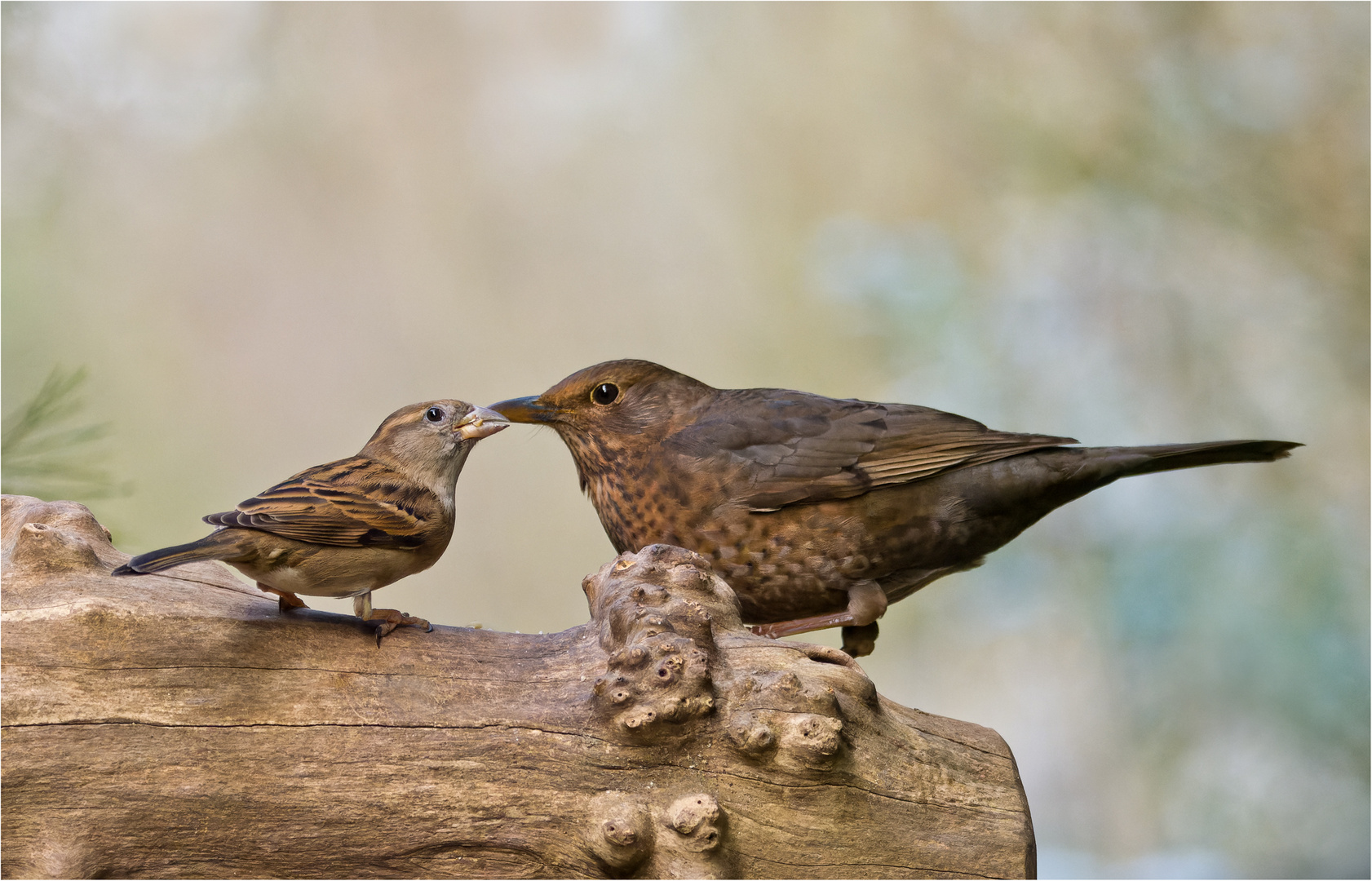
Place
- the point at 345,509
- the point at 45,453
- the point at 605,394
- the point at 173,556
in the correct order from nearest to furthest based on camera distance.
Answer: the point at 173,556
the point at 345,509
the point at 605,394
the point at 45,453

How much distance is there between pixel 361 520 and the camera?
2018 millimetres

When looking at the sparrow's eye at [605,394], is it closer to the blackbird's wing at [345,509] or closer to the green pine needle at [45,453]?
the blackbird's wing at [345,509]

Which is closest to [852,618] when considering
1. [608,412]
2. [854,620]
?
[854,620]

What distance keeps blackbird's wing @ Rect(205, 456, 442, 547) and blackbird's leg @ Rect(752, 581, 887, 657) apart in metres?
0.85

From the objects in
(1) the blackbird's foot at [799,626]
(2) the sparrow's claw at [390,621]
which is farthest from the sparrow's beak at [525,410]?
(1) the blackbird's foot at [799,626]

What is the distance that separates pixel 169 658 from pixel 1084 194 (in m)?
3.63

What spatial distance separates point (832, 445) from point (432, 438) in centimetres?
94

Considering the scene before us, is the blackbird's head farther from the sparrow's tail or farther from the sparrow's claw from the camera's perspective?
the sparrow's tail

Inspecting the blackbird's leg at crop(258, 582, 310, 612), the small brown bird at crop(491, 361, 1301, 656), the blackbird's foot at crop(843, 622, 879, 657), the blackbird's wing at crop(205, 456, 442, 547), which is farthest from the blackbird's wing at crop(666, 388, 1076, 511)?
the blackbird's leg at crop(258, 582, 310, 612)

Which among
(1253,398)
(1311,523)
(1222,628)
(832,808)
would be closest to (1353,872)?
(1222,628)

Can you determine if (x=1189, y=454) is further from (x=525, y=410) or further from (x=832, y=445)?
(x=525, y=410)

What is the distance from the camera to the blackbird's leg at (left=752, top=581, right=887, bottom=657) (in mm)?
2502

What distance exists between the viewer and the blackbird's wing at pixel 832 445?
8.16 ft

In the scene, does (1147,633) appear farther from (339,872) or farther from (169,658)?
(169,658)
